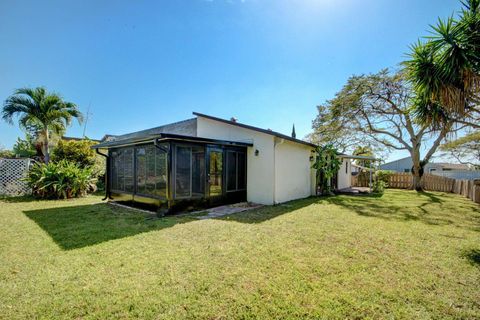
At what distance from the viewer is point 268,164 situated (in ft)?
30.5

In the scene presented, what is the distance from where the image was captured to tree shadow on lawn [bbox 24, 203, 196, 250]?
16.1ft

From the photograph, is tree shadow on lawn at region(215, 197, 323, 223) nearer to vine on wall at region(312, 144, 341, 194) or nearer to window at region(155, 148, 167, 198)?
window at region(155, 148, 167, 198)

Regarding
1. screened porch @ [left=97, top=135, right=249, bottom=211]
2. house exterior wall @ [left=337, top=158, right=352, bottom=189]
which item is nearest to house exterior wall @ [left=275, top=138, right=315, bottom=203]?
screened porch @ [left=97, top=135, right=249, bottom=211]

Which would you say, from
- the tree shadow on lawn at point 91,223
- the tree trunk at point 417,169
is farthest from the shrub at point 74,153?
the tree trunk at point 417,169

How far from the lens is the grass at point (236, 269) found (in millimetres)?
2562

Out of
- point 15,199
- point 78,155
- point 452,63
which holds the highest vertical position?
point 452,63

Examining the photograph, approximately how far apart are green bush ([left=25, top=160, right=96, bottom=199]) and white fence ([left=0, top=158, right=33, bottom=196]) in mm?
709

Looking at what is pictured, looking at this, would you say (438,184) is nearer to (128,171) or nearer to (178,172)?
(178,172)

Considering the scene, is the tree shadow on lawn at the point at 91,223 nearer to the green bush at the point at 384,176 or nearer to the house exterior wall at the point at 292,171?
the house exterior wall at the point at 292,171

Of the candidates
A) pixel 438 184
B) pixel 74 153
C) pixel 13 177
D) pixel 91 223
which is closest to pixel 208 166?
pixel 91 223

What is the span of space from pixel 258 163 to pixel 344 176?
1163 cm

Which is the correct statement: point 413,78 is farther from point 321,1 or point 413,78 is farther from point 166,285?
point 166,285

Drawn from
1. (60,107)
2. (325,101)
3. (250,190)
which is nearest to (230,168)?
(250,190)

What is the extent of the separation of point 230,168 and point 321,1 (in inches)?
282
